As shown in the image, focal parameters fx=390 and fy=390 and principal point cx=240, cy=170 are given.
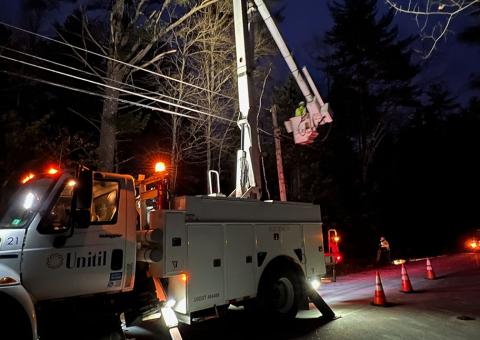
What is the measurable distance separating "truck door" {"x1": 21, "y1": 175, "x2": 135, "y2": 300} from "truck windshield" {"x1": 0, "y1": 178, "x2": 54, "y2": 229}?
0.19 metres

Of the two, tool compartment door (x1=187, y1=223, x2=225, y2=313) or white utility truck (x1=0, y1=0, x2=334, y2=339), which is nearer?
white utility truck (x1=0, y1=0, x2=334, y2=339)

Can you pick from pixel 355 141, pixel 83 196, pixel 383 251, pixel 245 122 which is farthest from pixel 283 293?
pixel 355 141

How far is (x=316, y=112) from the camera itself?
33.4ft

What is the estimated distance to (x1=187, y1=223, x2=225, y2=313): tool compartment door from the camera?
5.62 metres

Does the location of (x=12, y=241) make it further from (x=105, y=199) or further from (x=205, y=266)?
(x=205, y=266)

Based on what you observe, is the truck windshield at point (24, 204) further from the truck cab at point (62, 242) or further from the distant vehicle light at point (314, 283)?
the distant vehicle light at point (314, 283)

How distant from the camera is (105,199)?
536 cm

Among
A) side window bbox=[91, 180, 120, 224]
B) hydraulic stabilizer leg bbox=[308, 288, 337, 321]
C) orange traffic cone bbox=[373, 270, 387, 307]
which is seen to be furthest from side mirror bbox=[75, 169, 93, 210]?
orange traffic cone bbox=[373, 270, 387, 307]

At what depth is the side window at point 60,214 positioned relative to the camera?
4648 mm

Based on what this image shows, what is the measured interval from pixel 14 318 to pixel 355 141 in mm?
29975

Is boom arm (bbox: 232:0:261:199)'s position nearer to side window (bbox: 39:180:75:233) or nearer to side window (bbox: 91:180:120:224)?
side window (bbox: 91:180:120:224)

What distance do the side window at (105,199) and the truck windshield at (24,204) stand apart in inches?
24.6

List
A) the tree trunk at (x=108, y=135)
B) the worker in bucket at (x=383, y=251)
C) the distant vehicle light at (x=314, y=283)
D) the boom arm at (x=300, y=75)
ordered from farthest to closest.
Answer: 1. the worker in bucket at (x=383, y=251)
2. the tree trunk at (x=108, y=135)
3. the boom arm at (x=300, y=75)
4. the distant vehicle light at (x=314, y=283)

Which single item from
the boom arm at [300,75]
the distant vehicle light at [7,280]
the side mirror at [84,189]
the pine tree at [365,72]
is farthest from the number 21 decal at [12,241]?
the pine tree at [365,72]
